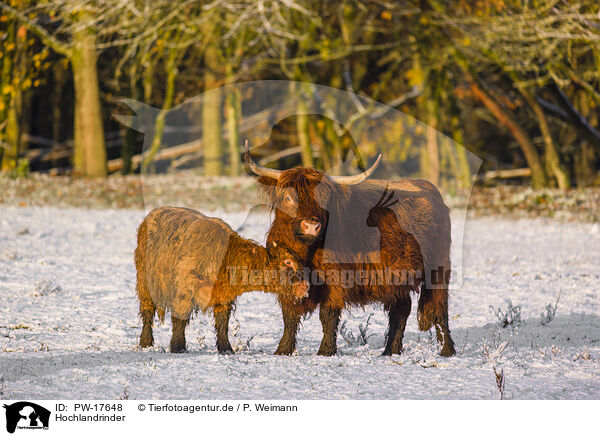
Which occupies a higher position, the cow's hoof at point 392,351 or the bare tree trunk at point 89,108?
the bare tree trunk at point 89,108

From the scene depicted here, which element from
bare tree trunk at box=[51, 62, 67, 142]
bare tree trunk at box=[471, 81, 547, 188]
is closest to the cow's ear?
bare tree trunk at box=[471, 81, 547, 188]

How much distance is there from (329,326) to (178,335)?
1.17m

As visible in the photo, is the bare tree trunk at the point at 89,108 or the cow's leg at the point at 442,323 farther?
the bare tree trunk at the point at 89,108

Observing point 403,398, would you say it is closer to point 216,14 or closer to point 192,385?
point 192,385

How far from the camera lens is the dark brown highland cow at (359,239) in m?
5.42

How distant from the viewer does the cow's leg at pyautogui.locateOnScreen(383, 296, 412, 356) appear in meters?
6.17

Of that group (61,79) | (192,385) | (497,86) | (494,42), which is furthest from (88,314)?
(61,79)

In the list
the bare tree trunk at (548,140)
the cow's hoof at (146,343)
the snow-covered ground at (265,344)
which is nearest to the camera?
the snow-covered ground at (265,344)

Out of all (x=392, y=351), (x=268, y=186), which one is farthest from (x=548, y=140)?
(x=268, y=186)

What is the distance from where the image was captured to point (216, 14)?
1662 cm

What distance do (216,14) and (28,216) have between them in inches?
239

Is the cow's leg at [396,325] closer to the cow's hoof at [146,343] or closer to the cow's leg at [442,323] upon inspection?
the cow's leg at [442,323]
